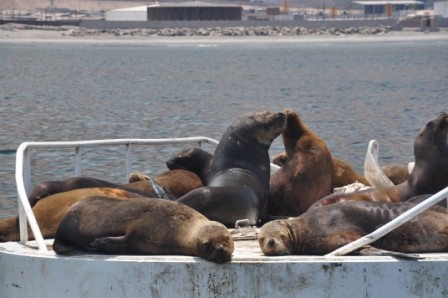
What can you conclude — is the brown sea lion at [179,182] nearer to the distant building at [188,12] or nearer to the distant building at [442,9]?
the distant building at [188,12]

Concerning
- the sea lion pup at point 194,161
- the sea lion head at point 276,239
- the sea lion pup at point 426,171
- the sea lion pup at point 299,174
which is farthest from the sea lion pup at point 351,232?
the sea lion pup at point 194,161

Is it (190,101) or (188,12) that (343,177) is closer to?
(190,101)

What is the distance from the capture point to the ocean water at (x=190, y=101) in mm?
23500

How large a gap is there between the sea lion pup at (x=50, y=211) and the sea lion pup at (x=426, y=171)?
1.74m

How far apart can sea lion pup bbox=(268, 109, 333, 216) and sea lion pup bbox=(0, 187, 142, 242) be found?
1500 millimetres

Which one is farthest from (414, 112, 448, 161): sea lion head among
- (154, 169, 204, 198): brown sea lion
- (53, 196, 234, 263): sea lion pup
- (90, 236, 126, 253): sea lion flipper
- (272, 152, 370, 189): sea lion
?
(90, 236, 126, 253): sea lion flipper

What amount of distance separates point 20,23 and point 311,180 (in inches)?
5607

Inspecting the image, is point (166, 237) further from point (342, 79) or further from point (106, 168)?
point (342, 79)

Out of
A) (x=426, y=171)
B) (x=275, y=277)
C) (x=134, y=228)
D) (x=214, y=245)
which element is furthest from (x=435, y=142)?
(x=134, y=228)

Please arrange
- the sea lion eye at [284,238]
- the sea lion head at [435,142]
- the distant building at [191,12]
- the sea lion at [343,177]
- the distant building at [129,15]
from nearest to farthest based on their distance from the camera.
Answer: the sea lion eye at [284,238] → the sea lion head at [435,142] → the sea lion at [343,177] → the distant building at [191,12] → the distant building at [129,15]

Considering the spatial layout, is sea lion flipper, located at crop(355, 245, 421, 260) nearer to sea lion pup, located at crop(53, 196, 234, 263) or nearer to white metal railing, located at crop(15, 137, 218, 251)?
sea lion pup, located at crop(53, 196, 234, 263)

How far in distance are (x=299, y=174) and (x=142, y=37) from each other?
134086 mm

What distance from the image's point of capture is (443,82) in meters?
60.8

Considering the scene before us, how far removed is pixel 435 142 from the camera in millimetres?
9445
